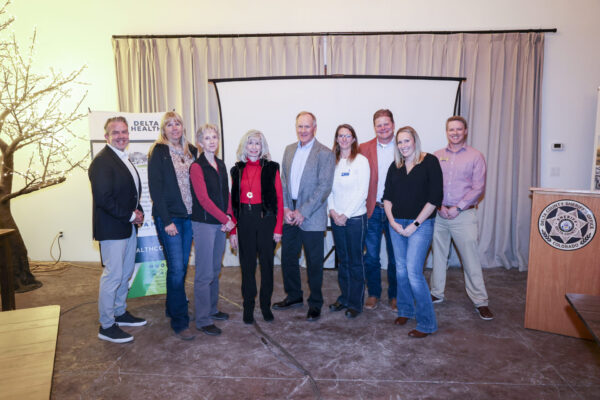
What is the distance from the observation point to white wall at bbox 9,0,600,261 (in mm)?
4496

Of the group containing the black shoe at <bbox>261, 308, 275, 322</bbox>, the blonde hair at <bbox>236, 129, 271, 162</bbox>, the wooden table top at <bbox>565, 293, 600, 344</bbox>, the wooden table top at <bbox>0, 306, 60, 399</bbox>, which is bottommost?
the black shoe at <bbox>261, 308, 275, 322</bbox>

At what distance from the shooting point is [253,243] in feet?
9.04

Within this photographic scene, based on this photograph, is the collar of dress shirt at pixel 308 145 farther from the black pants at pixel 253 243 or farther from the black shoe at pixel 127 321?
the black shoe at pixel 127 321

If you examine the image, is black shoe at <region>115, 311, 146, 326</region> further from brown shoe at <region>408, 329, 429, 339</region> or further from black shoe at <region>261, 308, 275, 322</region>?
brown shoe at <region>408, 329, 429, 339</region>

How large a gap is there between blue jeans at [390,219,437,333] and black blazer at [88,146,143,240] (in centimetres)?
197

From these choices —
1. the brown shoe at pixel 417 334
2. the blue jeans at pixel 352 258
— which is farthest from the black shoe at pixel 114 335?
the brown shoe at pixel 417 334

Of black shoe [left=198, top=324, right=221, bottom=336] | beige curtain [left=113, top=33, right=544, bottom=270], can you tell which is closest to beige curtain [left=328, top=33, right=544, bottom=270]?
beige curtain [left=113, top=33, right=544, bottom=270]

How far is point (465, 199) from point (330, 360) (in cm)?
170

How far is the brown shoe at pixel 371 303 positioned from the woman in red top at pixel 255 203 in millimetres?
1014

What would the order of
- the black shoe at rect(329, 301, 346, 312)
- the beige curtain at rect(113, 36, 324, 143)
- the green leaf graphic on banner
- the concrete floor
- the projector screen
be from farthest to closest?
the beige curtain at rect(113, 36, 324, 143)
the projector screen
the green leaf graphic on banner
the black shoe at rect(329, 301, 346, 312)
the concrete floor

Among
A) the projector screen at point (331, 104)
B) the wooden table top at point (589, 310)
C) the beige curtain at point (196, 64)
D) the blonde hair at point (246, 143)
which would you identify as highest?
the beige curtain at point (196, 64)

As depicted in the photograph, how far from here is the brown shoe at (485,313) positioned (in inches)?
118

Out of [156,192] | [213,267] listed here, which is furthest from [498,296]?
[156,192]

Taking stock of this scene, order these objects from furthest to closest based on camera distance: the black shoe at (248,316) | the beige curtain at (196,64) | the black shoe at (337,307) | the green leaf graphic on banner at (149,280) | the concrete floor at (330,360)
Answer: the beige curtain at (196,64) → the green leaf graphic on banner at (149,280) → the black shoe at (337,307) → the black shoe at (248,316) → the concrete floor at (330,360)
